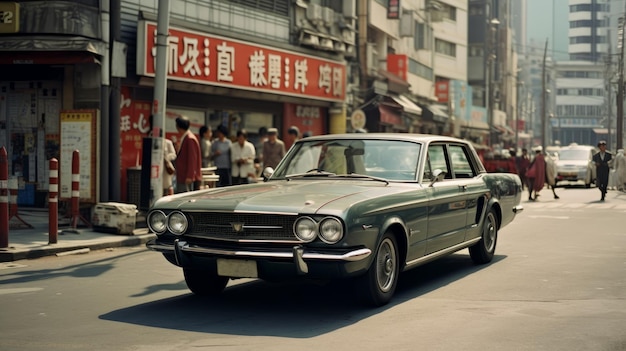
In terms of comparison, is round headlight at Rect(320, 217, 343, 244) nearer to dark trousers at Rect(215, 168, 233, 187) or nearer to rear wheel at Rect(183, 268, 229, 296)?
rear wheel at Rect(183, 268, 229, 296)

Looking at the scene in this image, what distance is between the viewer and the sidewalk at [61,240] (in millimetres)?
11156

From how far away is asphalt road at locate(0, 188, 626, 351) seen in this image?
615cm

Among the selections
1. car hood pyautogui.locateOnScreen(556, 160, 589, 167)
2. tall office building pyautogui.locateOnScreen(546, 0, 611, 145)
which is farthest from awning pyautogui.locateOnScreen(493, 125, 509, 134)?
tall office building pyautogui.locateOnScreen(546, 0, 611, 145)

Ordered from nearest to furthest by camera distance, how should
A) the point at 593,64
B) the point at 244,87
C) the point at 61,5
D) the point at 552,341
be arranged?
the point at 552,341, the point at 61,5, the point at 244,87, the point at 593,64

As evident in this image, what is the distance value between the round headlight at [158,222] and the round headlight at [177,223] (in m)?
0.06

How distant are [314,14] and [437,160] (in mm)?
16994

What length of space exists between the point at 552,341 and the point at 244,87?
1623 cm

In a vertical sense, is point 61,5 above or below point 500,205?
above

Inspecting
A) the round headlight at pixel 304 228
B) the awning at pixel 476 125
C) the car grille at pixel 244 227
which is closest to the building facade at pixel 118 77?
the car grille at pixel 244 227

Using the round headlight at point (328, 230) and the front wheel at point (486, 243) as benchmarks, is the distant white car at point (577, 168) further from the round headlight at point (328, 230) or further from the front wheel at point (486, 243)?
the round headlight at point (328, 230)

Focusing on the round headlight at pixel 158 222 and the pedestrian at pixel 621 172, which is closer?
the round headlight at pixel 158 222

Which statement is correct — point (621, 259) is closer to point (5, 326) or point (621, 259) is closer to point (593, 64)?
point (5, 326)

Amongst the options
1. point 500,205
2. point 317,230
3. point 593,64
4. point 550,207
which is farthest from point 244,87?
point 593,64

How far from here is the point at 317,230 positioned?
6.85m
